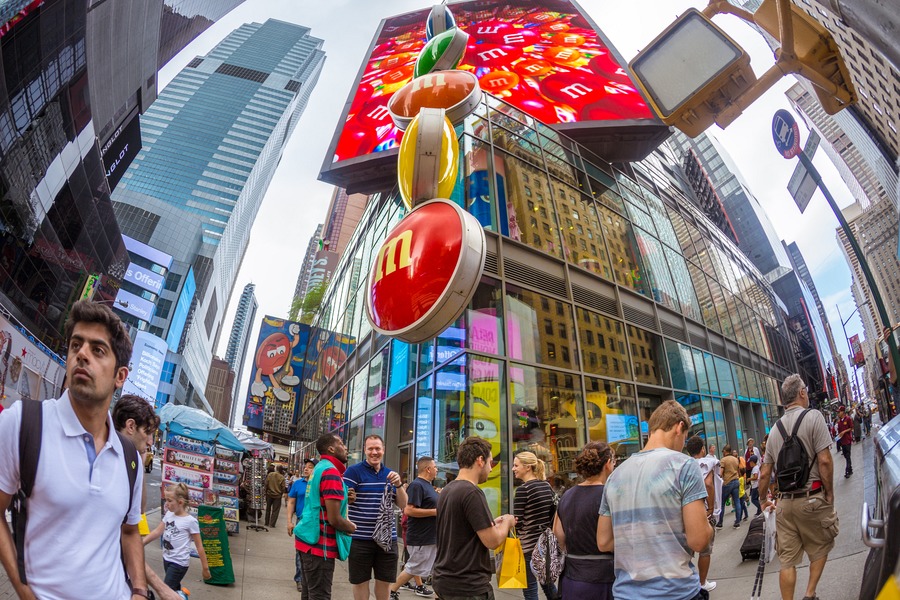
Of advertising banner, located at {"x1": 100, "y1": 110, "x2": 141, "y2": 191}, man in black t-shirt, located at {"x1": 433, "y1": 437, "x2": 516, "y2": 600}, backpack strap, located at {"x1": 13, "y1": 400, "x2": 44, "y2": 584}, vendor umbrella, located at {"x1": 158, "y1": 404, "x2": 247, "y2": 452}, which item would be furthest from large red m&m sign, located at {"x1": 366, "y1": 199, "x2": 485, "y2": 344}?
advertising banner, located at {"x1": 100, "y1": 110, "x2": 141, "y2": 191}

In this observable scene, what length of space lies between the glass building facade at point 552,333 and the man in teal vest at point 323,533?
512 cm

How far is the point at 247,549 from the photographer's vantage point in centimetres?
977

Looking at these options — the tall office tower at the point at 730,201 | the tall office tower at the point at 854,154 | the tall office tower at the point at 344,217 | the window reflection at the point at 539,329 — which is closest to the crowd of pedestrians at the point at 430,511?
the window reflection at the point at 539,329

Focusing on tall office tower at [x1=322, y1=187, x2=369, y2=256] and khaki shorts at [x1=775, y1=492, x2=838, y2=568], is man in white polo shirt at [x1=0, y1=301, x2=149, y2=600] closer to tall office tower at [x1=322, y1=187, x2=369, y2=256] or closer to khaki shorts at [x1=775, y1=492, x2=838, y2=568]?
khaki shorts at [x1=775, y1=492, x2=838, y2=568]

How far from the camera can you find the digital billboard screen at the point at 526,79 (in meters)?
16.5

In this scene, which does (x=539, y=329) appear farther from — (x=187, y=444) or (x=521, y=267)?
(x=187, y=444)

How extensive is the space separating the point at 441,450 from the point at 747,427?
1395 cm

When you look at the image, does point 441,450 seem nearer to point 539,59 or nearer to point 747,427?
point 747,427

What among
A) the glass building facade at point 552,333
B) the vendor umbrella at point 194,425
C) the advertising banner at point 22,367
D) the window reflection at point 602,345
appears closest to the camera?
the vendor umbrella at point 194,425

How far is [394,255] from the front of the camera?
429cm

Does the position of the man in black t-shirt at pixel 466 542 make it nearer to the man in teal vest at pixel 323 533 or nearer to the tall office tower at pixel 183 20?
the man in teal vest at pixel 323 533

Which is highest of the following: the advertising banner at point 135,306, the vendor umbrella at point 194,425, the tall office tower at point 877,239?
the advertising banner at point 135,306

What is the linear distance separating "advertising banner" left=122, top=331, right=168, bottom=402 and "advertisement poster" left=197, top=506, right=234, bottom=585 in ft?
237

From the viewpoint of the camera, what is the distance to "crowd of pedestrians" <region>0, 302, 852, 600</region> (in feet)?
5.32
